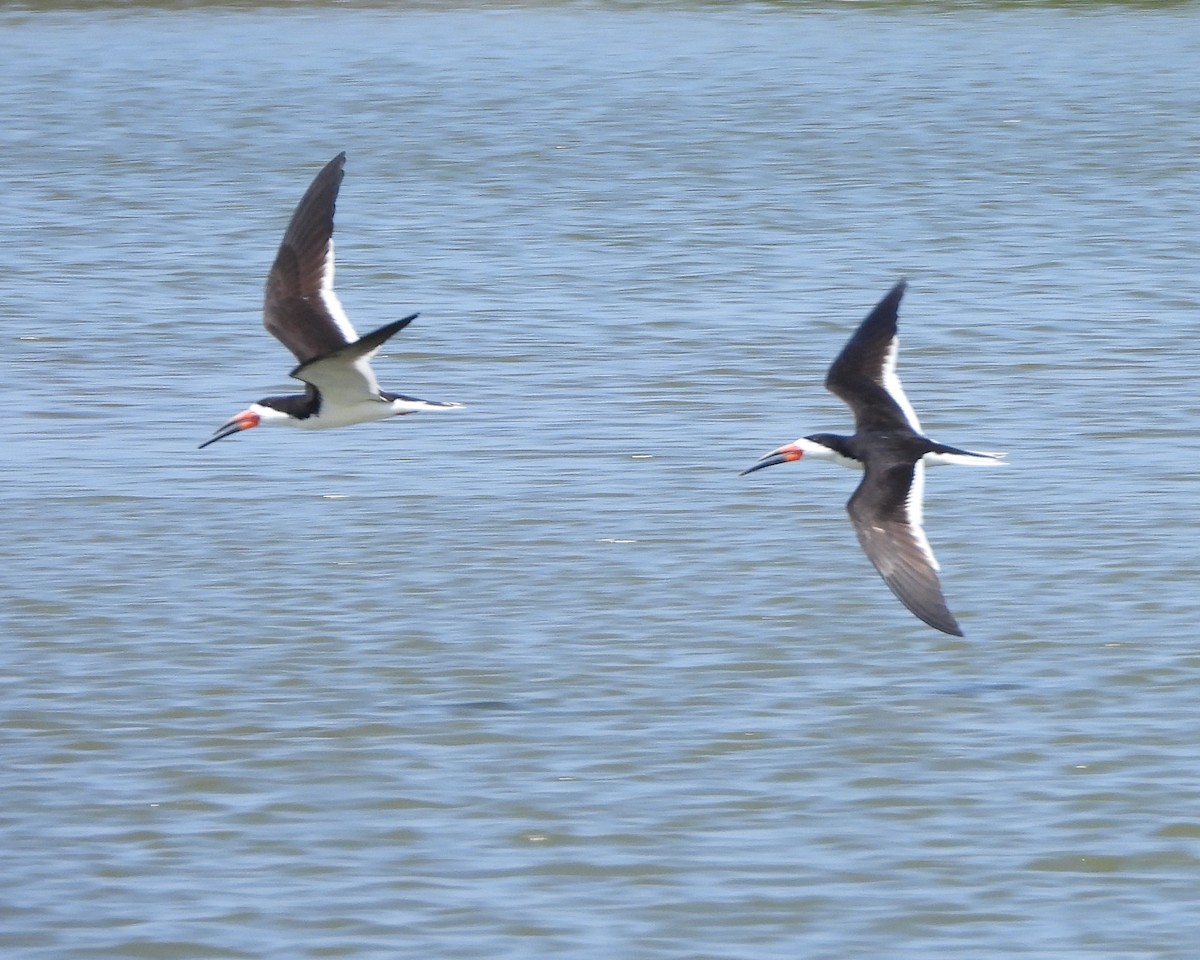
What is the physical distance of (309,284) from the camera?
10914 millimetres

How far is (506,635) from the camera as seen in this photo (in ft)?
32.3

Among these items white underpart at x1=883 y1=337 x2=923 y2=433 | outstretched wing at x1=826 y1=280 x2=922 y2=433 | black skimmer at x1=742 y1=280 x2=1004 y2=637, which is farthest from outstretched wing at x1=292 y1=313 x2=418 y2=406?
white underpart at x1=883 y1=337 x2=923 y2=433

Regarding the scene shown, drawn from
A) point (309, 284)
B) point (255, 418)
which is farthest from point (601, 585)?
point (309, 284)

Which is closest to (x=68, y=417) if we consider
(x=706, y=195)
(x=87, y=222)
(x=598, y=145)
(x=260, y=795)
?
(x=260, y=795)

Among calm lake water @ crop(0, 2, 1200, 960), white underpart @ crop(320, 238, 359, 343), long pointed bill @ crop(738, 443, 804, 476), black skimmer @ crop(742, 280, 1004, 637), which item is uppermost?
white underpart @ crop(320, 238, 359, 343)

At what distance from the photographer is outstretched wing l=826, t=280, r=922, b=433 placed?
10.5 metres

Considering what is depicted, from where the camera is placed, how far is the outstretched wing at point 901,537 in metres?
8.87

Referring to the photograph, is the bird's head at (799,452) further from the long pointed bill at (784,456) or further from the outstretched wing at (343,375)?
the outstretched wing at (343,375)

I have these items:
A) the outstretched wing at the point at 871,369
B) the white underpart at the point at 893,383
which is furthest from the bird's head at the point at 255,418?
the white underpart at the point at 893,383

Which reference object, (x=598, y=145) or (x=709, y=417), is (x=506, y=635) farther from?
(x=598, y=145)

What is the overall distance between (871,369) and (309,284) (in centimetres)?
241

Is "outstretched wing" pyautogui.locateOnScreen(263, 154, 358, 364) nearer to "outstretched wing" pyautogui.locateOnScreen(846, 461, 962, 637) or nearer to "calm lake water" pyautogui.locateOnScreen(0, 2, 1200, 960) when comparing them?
"calm lake water" pyautogui.locateOnScreen(0, 2, 1200, 960)

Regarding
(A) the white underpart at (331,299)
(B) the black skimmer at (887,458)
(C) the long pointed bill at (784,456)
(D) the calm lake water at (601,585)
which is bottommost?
(D) the calm lake water at (601,585)

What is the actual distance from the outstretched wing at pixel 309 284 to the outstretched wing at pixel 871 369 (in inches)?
81.2
